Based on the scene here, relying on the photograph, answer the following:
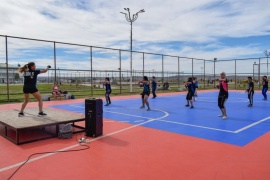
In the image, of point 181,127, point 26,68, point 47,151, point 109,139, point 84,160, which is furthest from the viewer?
point 181,127

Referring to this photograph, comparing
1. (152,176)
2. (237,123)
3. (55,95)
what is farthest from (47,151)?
(55,95)

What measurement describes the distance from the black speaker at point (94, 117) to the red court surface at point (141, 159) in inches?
10.2

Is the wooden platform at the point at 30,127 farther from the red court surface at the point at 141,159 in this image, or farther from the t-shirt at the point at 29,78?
the t-shirt at the point at 29,78

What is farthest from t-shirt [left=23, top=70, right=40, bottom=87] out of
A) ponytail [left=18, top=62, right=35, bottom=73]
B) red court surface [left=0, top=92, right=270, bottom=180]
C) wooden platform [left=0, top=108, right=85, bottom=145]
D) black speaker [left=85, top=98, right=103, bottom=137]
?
black speaker [left=85, top=98, right=103, bottom=137]

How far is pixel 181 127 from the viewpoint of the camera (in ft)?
25.8

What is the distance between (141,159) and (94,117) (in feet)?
7.30

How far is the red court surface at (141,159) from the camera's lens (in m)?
4.08

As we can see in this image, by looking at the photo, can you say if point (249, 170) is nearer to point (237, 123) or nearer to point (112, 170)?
point (112, 170)

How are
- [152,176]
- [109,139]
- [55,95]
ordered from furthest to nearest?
[55,95] < [109,139] < [152,176]

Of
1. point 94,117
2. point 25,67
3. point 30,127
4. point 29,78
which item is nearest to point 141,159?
point 94,117

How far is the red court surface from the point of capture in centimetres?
408

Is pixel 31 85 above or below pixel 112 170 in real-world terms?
above

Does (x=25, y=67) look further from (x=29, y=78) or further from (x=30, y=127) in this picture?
(x=30, y=127)

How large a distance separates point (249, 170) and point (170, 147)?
1.85 metres
